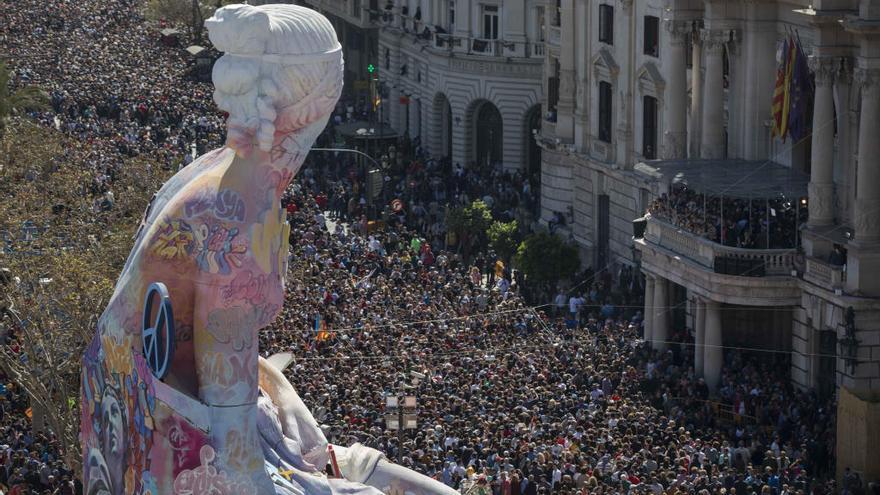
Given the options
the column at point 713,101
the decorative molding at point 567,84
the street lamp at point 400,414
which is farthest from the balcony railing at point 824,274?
the decorative molding at point 567,84

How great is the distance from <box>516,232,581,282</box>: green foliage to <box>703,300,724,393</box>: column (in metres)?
10.2

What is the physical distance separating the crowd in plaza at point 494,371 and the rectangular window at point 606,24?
760cm

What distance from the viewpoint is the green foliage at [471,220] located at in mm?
77312

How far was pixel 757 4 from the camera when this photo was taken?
6425cm

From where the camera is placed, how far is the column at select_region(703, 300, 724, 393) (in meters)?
60.3

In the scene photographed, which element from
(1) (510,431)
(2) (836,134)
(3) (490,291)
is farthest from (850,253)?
(3) (490,291)

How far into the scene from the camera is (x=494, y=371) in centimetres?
5797

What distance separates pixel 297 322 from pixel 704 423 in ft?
43.3

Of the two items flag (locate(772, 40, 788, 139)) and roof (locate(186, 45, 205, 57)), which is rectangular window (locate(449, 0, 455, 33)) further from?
flag (locate(772, 40, 788, 139))

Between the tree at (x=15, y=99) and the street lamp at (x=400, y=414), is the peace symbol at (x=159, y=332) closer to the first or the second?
the street lamp at (x=400, y=414)

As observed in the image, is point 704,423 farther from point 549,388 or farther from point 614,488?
point 614,488

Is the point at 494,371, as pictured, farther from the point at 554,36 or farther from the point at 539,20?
the point at 539,20

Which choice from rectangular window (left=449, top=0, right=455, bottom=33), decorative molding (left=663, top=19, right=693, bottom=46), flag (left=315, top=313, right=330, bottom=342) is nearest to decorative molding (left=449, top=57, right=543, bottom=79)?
rectangular window (left=449, top=0, right=455, bottom=33)

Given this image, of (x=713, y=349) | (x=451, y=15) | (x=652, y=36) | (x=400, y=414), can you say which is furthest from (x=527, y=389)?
(x=451, y=15)
